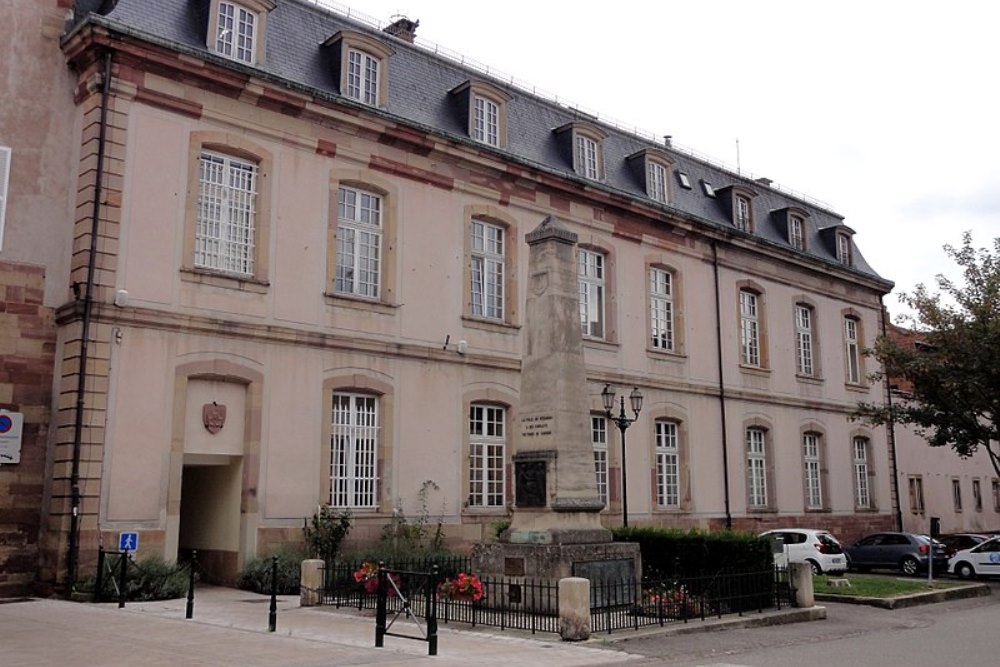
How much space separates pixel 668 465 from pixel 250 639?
53.6 feet

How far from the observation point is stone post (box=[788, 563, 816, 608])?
1571 cm

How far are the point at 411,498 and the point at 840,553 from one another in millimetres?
11399

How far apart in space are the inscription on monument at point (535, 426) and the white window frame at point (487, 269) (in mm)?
7692

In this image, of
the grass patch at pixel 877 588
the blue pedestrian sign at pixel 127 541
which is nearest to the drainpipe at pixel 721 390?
the grass patch at pixel 877 588

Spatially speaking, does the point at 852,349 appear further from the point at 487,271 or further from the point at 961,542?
the point at 487,271

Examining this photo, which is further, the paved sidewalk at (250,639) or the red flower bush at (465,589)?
the red flower bush at (465,589)

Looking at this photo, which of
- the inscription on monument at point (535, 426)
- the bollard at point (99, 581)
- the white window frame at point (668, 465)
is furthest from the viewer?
the white window frame at point (668, 465)

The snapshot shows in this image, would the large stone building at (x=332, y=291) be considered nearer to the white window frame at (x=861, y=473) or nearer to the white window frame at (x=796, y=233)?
the white window frame at (x=796, y=233)

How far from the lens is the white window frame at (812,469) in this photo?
1201 inches

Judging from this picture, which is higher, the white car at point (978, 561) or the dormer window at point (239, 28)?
the dormer window at point (239, 28)

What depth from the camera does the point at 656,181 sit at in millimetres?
27922

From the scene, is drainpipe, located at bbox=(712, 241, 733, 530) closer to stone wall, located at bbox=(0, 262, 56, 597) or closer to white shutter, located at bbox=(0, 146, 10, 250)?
stone wall, located at bbox=(0, 262, 56, 597)

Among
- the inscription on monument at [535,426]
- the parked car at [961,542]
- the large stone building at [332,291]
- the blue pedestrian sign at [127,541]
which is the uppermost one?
the large stone building at [332,291]

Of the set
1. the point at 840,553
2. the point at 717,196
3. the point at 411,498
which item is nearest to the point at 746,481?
the point at 840,553
